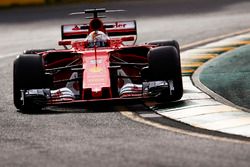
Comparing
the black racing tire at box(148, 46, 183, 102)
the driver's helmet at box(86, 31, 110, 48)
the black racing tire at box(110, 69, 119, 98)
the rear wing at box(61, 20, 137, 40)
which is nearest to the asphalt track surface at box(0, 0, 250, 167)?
the black racing tire at box(110, 69, 119, 98)

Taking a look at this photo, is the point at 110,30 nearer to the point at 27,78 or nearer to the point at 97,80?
the point at 97,80

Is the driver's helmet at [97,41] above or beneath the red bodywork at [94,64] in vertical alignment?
above

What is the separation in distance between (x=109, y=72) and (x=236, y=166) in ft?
16.6

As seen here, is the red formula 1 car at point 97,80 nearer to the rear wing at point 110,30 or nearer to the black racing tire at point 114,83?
the black racing tire at point 114,83

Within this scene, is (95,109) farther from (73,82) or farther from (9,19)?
(9,19)

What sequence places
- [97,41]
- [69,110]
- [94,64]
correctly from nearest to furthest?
[69,110]
[94,64]
[97,41]

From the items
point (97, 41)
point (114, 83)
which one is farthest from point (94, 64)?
point (97, 41)

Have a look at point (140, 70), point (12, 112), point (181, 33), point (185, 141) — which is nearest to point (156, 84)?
point (140, 70)

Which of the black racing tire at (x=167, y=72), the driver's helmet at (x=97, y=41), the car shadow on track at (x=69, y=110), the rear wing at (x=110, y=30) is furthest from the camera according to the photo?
the rear wing at (x=110, y=30)

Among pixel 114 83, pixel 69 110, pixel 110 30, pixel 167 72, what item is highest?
pixel 110 30

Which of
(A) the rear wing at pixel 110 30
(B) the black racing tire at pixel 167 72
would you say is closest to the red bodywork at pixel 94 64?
(B) the black racing tire at pixel 167 72

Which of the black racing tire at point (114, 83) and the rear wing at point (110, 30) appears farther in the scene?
the rear wing at point (110, 30)

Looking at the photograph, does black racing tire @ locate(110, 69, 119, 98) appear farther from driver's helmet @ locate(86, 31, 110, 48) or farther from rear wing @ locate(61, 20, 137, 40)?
rear wing @ locate(61, 20, 137, 40)

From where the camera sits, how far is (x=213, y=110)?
13.6 meters
